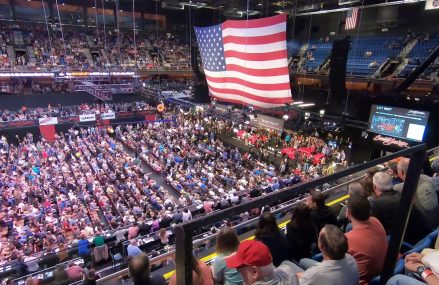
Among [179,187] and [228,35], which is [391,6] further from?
[179,187]

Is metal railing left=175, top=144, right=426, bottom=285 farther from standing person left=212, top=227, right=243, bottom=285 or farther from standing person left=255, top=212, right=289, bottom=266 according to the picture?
standing person left=212, top=227, right=243, bottom=285

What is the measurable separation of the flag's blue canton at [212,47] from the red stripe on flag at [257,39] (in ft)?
1.45

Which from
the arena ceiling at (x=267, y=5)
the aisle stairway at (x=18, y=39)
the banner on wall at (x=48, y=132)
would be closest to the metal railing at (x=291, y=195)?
the banner on wall at (x=48, y=132)

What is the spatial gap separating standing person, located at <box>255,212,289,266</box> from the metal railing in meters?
0.80

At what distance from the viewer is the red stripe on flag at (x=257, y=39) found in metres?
7.65

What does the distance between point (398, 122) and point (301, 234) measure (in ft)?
29.9

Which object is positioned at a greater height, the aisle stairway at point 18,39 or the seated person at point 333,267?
the aisle stairway at point 18,39

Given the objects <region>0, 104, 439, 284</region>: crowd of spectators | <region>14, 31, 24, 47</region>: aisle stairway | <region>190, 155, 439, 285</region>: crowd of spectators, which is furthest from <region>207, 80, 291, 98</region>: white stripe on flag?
<region>14, 31, 24, 47</region>: aisle stairway

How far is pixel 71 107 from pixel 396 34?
82.3 ft

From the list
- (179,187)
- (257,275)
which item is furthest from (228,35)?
(257,275)

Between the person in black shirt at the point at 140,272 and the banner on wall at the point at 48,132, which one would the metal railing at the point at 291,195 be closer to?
the person in black shirt at the point at 140,272

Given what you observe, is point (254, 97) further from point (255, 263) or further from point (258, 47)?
point (255, 263)

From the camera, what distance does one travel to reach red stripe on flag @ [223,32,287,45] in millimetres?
7653

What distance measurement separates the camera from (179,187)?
531 inches
